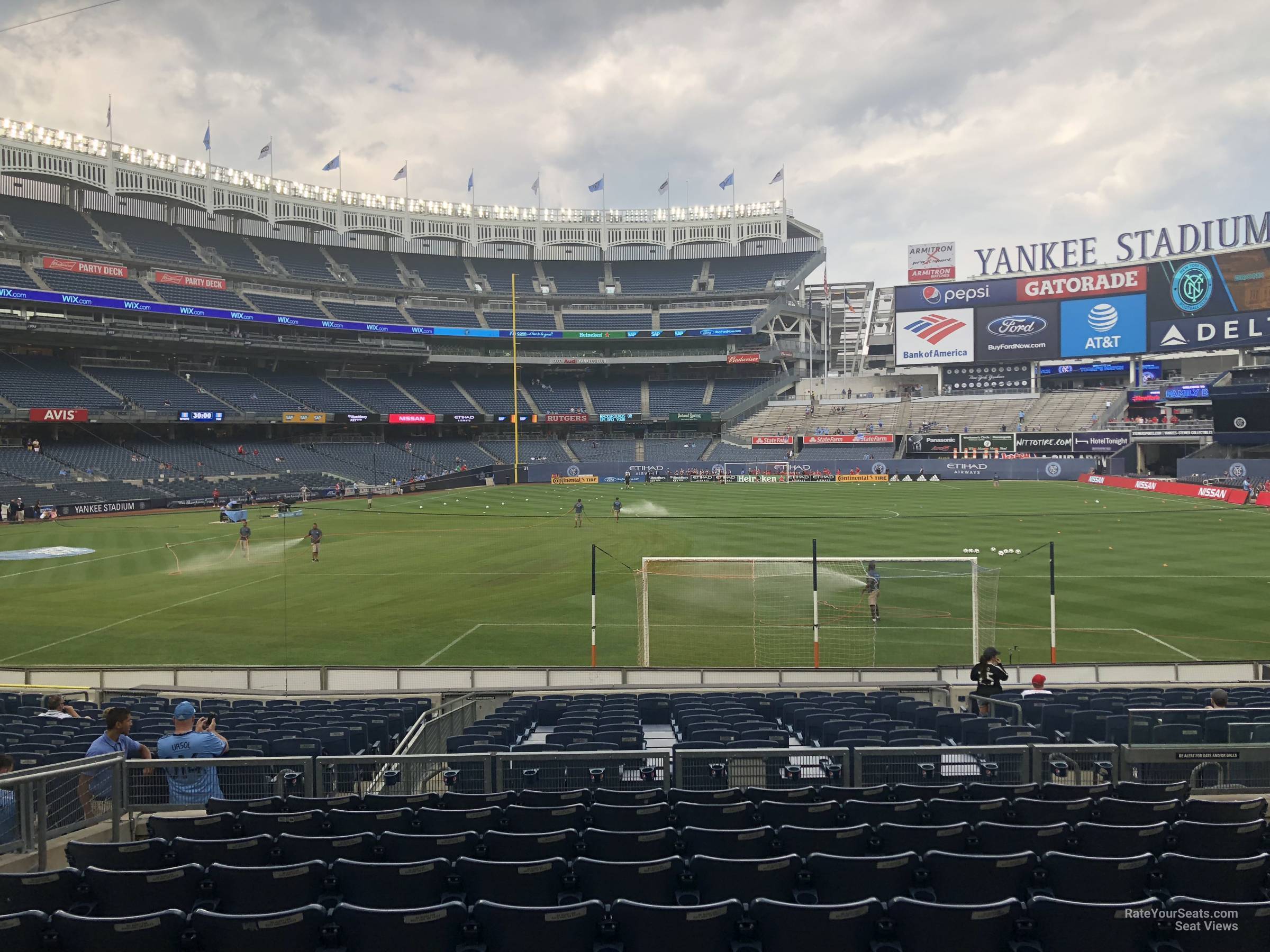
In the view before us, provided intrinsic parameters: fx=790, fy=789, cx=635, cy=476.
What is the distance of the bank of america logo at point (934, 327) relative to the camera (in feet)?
319

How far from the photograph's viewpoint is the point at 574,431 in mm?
107875

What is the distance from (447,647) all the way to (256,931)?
1785cm

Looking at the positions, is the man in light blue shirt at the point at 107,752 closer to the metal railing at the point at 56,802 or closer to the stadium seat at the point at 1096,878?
the metal railing at the point at 56,802

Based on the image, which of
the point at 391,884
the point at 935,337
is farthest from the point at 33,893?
the point at 935,337

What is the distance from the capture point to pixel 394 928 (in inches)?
189

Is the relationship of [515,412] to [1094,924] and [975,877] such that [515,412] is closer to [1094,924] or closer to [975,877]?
[975,877]

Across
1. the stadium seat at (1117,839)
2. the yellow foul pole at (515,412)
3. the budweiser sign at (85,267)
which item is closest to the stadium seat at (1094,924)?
the stadium seat at (1117,839)

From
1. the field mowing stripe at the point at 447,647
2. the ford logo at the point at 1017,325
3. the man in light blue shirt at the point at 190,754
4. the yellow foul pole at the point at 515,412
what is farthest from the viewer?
the ford logo at the point at 1017,325

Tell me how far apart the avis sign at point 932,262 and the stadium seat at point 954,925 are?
342 ft

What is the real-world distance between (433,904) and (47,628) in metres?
26.1

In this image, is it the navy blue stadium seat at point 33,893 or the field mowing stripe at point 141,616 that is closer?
the navy blue stadium seat at point 33,893

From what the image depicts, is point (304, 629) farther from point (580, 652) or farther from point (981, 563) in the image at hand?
→ point (981, 563)

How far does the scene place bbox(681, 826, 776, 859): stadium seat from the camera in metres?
6.14

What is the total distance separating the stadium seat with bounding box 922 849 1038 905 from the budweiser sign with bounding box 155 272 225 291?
305 feet
